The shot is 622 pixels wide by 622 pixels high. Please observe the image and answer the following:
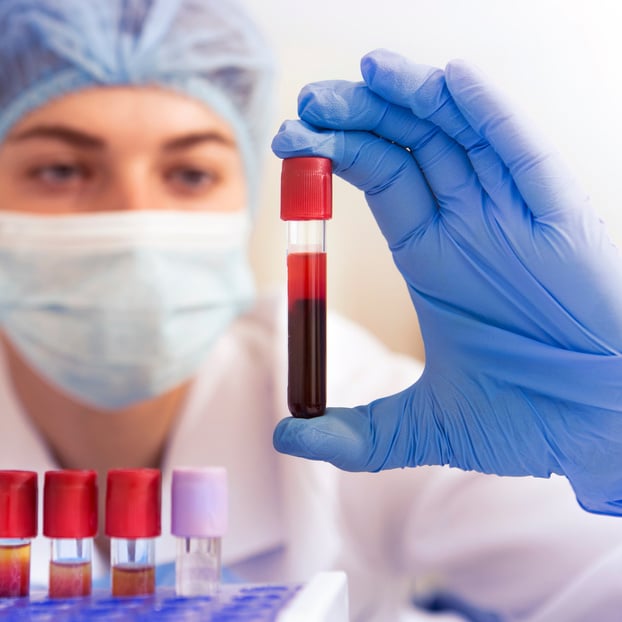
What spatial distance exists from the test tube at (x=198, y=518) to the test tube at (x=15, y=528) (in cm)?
14

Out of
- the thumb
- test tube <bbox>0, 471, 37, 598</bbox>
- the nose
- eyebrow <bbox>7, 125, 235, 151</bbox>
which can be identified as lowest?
test tube <bbox>0, 471, 37, 598</bbox>

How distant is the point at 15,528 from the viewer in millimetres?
798

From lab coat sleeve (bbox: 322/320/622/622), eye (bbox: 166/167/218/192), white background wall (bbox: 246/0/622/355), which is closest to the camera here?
lab coat sleeve (bbox: 322/320/622/622)

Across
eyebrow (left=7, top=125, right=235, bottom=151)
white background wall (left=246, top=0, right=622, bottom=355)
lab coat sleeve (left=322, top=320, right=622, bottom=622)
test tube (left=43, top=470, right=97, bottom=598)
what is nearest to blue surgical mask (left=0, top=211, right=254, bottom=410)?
eyebrow (left=7, top=125, right=235, bottom=151)

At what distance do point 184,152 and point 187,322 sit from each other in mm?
313

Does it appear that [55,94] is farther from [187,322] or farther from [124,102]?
[187,322]

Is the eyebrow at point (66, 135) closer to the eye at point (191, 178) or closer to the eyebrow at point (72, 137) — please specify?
the eyebrow at point (72, 137)

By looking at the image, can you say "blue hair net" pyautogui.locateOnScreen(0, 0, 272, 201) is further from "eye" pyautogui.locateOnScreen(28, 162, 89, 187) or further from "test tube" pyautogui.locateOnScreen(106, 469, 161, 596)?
"test tube" pyautogui.locateOnScreen(106, 469, 161, 596)

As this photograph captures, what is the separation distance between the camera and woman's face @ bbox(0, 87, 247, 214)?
1409mm

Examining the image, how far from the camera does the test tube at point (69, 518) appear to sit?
805mm

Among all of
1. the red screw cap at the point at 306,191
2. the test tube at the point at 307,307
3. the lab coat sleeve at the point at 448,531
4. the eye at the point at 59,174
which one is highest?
the eye at the point at 59,174

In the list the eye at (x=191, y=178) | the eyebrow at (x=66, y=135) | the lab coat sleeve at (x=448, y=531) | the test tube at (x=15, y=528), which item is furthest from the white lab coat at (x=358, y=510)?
the test tube at (x=15, y=528)

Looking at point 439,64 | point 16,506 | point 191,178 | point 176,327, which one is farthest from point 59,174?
point 439,64

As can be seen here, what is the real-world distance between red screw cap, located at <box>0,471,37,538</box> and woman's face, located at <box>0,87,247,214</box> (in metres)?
0.70
